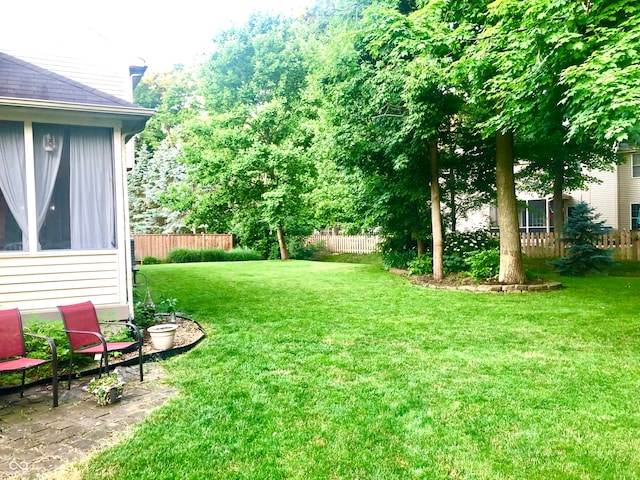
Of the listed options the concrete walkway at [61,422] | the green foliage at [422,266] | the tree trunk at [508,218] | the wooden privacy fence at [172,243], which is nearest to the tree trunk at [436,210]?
the green foliage at [422,266]

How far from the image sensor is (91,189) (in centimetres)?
588

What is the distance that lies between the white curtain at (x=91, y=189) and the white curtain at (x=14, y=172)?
0.53 metres

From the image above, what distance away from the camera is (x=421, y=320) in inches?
268

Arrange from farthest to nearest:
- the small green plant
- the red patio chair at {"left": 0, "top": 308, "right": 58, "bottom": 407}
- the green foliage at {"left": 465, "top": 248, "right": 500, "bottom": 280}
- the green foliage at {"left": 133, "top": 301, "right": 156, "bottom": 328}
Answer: the green foliage at {"left": 465, "top": 248, "right": 500, "bottom": 280}
the small green plant
the green foliage at {"left": 133, "top": 301, "right": 156, "bottom": 328}
the red patio chair at {"left": 0, "top": 308, "right": 58, "bottom": 407}

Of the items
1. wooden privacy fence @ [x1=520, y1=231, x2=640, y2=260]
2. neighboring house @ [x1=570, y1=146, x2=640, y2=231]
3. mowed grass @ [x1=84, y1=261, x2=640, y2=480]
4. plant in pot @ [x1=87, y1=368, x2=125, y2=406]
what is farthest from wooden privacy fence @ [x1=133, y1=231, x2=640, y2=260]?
plant in pot @ [x1=87, y1=368, x2=125, y2=406]

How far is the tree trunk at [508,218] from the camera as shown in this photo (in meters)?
9.83

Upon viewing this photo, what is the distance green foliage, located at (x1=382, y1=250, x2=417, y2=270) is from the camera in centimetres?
1379

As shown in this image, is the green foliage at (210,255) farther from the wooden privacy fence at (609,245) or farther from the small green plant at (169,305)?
the small green plant at (169,305)

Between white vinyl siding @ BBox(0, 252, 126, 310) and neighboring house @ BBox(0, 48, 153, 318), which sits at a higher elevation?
neighboring house @ BBox(0, 48, 153, 318)

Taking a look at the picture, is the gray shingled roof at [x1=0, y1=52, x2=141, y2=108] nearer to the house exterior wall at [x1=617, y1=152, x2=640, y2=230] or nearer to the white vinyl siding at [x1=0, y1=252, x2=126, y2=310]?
the white vinyl siding at [x1=0, y1=252, x2=126, y2=310]

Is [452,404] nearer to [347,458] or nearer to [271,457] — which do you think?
[347,458]

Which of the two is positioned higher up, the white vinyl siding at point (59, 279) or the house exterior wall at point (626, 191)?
the house exterior wall at point (626, 191)

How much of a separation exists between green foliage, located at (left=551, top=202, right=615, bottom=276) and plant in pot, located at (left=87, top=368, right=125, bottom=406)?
1225cm

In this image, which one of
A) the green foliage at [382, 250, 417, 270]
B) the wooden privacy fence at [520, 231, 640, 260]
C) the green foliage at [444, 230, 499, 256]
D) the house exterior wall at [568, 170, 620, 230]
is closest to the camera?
the green foliage at [444, 230, 499, 256]
